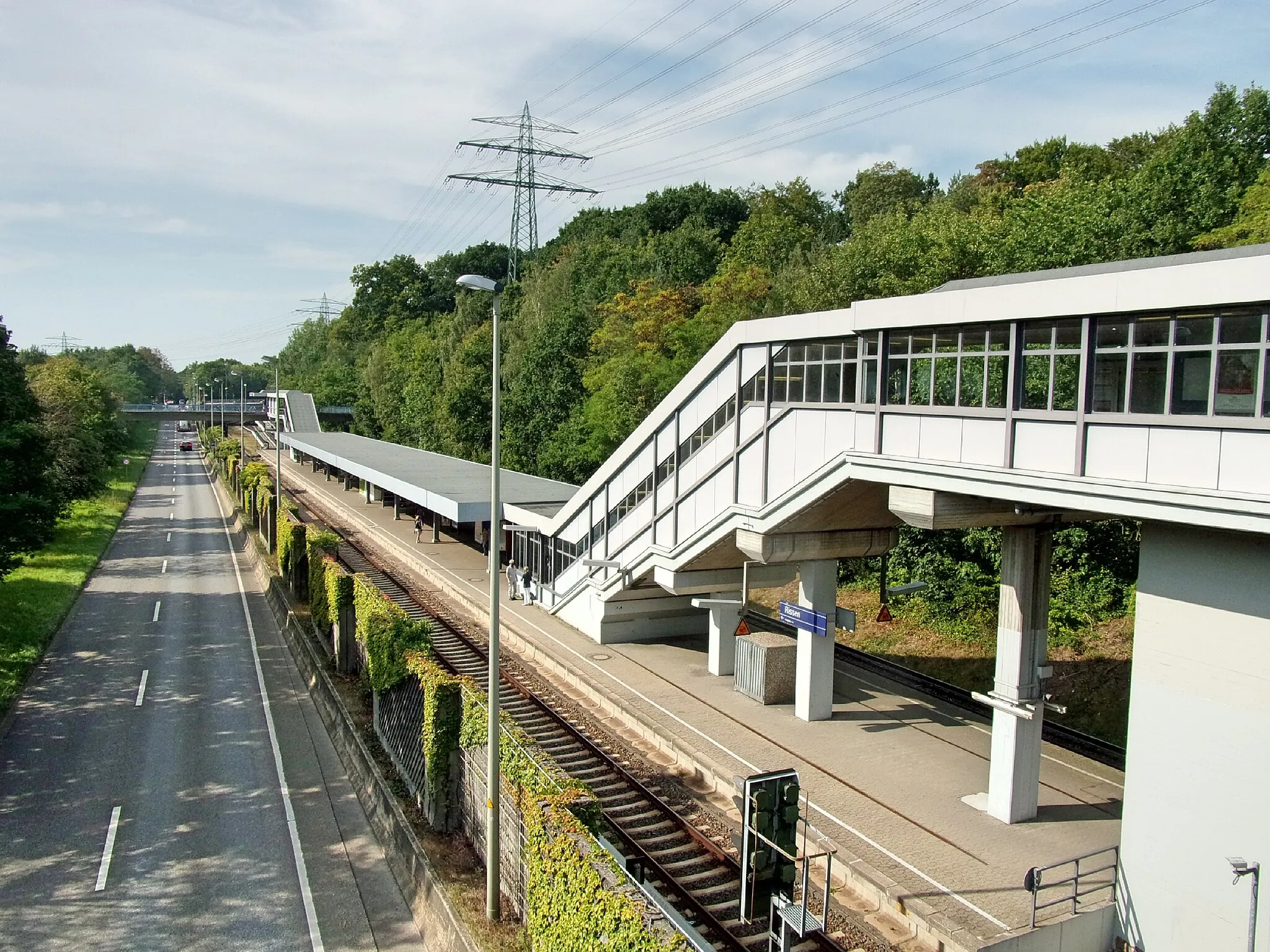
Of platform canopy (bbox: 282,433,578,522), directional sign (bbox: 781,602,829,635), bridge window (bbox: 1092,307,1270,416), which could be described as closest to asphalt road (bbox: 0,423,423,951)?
platform canopy (bbox: 282,433,578,522)

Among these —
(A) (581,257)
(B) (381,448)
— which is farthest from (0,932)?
(A) (581,257)

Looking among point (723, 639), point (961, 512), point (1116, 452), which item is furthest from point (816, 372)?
point (723, 639)

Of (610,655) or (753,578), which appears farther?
(610,655)

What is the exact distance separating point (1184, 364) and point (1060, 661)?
1456cm

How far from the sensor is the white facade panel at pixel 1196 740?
10133mm

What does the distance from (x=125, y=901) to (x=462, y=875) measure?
18.0ft

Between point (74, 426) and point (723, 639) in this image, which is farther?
point (74, 426)

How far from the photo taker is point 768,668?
19562 millimetres

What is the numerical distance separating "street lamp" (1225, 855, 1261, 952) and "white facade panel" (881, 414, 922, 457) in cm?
660

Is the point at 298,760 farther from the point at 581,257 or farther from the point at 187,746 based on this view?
the point at 581,257

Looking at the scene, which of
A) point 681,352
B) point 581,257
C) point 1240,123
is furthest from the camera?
point 581,257

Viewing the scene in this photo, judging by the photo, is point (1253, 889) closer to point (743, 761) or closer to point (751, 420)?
point (743, 761)

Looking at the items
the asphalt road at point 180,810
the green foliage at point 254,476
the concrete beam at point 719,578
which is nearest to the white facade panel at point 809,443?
the concrete beam at point 719,578

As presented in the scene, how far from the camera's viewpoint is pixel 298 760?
19.6 m
